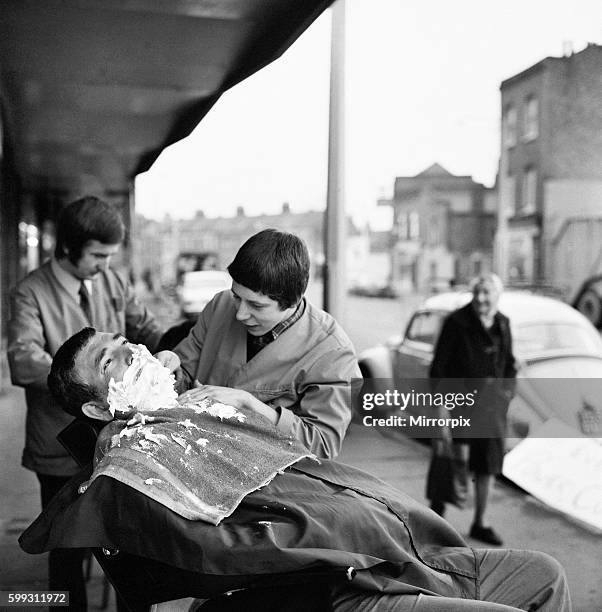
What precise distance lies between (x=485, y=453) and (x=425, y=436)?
12.6 inches

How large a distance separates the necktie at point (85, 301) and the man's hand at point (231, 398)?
0.78 m

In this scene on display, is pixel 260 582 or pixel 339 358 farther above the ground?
pixel 339 358

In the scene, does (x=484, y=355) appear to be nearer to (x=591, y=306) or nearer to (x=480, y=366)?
(x=480, y=366)

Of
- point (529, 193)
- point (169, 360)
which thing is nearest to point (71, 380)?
point (169, 360)

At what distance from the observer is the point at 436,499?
336cm

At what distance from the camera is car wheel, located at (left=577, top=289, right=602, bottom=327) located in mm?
2895

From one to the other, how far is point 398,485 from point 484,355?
0.70m

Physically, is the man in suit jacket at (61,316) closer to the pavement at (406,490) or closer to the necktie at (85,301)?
the necktie at (85,301)

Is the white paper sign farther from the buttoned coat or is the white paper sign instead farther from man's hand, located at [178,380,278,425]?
the buttoned coat

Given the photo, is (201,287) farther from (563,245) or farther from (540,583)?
(540,583)

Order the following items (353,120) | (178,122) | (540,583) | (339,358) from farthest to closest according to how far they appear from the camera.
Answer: (178,122)
(353,120)
(339,358)
(540,583)

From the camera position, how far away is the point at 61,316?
7.65ft

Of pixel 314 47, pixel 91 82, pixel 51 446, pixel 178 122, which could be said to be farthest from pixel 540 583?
pixel 91 82

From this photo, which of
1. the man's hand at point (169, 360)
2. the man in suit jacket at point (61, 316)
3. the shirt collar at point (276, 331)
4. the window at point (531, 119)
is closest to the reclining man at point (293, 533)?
the man's hand at point (169, 360)
